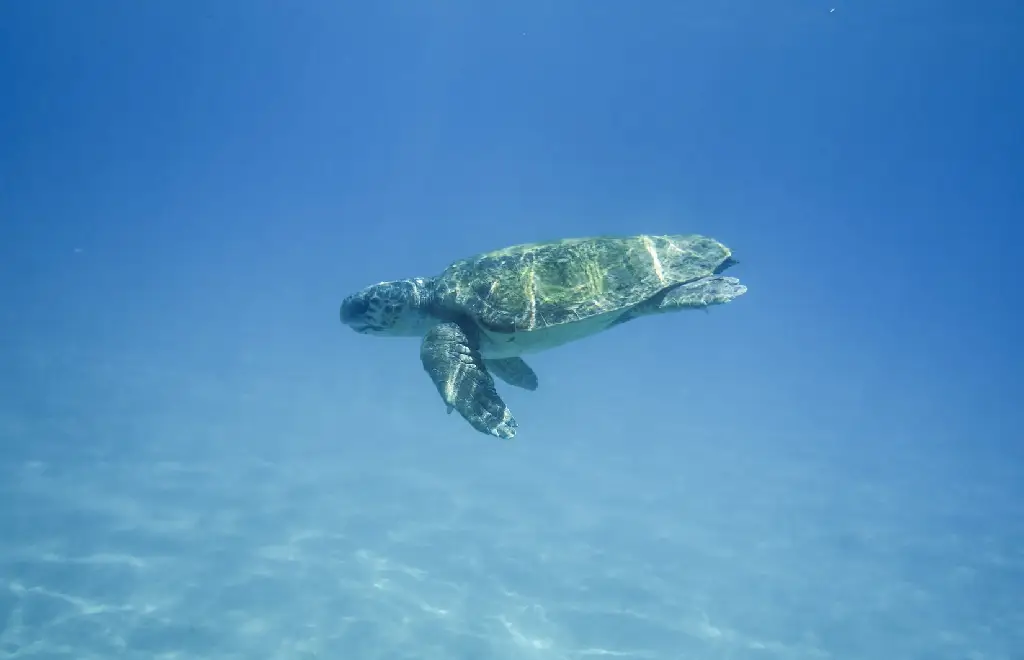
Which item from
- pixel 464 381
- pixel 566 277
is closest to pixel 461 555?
pixel 464 381

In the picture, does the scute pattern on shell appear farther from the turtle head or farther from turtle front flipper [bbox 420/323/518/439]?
turtle front flipper [bbox 420/323/518/439]

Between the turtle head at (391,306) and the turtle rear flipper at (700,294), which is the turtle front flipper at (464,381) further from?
the turtle rear flipper at (700,294)

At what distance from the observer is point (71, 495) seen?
51.2ft

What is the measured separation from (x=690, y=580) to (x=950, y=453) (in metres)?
23.7

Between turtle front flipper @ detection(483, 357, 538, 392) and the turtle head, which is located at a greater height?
turtle front flipper @ detection(483, 357, 538, 392)

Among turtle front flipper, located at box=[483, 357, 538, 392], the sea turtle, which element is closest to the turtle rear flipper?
the sea turtle

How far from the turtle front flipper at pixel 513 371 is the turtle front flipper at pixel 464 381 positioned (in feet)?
6.19

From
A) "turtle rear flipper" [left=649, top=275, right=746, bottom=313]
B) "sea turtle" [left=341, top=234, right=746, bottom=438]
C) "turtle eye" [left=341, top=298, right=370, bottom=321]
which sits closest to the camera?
"sea turtle" [left=341, top=234, right=746, bottom=438]

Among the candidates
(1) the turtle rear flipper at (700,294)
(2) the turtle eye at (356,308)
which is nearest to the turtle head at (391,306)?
(2) the turtle eye at (356,308)

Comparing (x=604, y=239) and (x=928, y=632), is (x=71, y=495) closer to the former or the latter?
(x=604, y=239)

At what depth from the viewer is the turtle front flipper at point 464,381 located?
675cm

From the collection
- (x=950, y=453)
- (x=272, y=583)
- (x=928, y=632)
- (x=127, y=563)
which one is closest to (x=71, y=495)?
(x=127, y=563)

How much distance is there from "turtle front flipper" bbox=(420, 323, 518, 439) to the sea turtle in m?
0.02

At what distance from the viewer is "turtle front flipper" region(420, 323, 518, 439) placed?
675 cm
